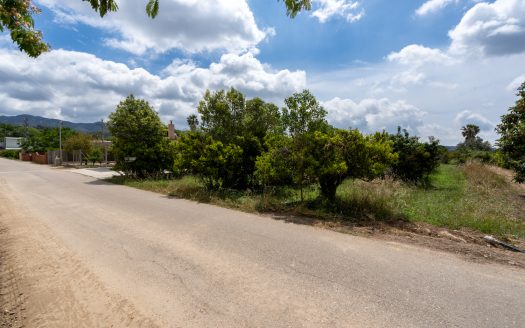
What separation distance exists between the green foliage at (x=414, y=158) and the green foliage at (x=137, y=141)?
1419cm

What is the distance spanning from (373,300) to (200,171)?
952 centimetres

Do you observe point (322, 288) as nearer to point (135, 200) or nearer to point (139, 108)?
point (135, 200)

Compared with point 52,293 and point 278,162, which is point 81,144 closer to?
point 278,162

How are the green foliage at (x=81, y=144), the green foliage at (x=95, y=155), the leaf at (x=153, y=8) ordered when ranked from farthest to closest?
the green foliage at (x=81, y=144) → the green foliage at (x=95, y=155) → the leaf at (x=153, y=8)

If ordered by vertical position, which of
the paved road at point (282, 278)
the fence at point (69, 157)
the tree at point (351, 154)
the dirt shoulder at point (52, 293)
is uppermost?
the tree at point (351, 154)

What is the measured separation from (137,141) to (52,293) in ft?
52.9

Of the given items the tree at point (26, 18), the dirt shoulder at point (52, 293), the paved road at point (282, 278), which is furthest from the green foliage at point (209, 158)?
the tree at point (26, 18)

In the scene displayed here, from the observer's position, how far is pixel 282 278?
14.3ft

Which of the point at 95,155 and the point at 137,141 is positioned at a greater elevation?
the point at 137,141

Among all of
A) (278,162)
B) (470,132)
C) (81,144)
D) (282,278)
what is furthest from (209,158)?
(470,132)

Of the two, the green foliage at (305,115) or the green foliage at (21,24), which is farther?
the green foliage at (305,115)

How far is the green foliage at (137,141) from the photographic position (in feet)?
61.4

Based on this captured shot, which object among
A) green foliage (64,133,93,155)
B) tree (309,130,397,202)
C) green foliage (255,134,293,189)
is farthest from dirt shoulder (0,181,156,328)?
green foliage (64,133,93,155)

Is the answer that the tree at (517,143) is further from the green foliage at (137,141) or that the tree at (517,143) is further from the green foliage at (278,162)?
the green foliage at (137,141)
